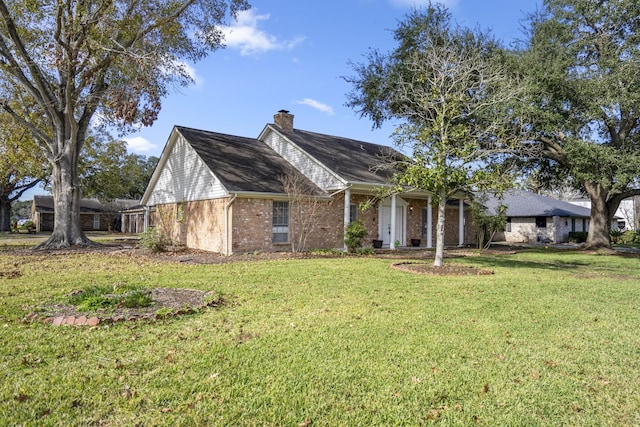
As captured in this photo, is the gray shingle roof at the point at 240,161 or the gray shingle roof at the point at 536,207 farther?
the gray shingle roof at the point at 536,207

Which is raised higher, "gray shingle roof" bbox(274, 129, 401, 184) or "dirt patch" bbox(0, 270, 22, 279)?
"gray shingle roof" bbox(274, 129, 401, 184)

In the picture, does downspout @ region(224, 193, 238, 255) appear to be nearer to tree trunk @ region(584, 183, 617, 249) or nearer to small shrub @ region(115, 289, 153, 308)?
small shrub @ region(115, 289, 153, 308)

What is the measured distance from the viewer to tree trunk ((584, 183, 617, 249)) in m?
21.3

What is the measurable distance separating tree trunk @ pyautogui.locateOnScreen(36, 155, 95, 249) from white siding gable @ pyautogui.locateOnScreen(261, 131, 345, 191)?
9.69 m

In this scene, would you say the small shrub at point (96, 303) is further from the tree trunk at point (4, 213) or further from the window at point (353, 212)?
the tree trunk at point (4, 213)

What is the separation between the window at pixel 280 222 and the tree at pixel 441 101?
5.01m

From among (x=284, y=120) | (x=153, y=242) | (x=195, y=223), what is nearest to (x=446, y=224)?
(x=284, y=120)

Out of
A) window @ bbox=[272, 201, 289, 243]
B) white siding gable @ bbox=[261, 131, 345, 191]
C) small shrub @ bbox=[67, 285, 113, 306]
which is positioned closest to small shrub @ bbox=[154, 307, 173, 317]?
small shrub @ bbox=[67, 285, 113, 306]

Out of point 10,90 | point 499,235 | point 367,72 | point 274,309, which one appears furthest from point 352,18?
point 499,235

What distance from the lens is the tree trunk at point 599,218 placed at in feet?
69.9

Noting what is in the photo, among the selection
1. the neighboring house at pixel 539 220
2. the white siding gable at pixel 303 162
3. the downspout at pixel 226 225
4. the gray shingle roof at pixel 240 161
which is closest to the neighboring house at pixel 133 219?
the gray shingle roof at pixel 240 161

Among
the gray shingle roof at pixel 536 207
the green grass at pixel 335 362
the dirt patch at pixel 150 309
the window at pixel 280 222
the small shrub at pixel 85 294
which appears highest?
the gray shingle roof at pixel 536 207

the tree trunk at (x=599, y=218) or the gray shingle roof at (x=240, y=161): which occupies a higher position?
the gray shingle roof at (x=240, y=161)

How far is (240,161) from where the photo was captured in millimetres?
18203
